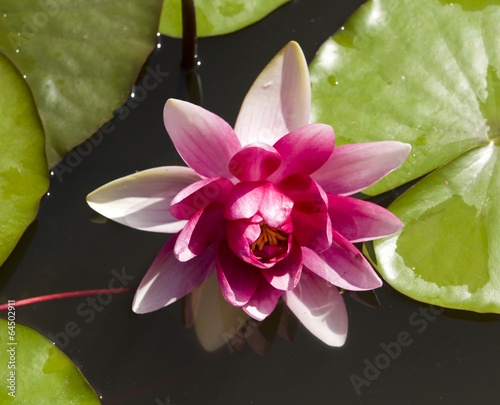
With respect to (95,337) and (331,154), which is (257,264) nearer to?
(331,154)

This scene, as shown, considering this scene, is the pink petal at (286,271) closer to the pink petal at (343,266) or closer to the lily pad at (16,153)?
the pink petal at (343,266)

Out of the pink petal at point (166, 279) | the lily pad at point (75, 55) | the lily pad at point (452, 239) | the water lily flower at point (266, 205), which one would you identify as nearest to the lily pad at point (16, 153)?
the lily pad at point (75, 55)

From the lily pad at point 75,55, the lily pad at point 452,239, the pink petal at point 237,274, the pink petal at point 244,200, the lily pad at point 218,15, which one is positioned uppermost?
the lily pad at point 75,55

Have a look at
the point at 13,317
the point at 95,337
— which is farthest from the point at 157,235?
the point at 13,317

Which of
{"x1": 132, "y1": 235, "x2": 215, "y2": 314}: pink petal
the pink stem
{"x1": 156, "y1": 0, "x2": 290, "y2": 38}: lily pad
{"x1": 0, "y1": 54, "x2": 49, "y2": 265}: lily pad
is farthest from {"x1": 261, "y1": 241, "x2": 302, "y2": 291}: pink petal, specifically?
{"x1": 156, "y1": 0, "x2": 290, "y2": 38}: lily pad

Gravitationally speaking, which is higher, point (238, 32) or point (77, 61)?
point (77, 61)
